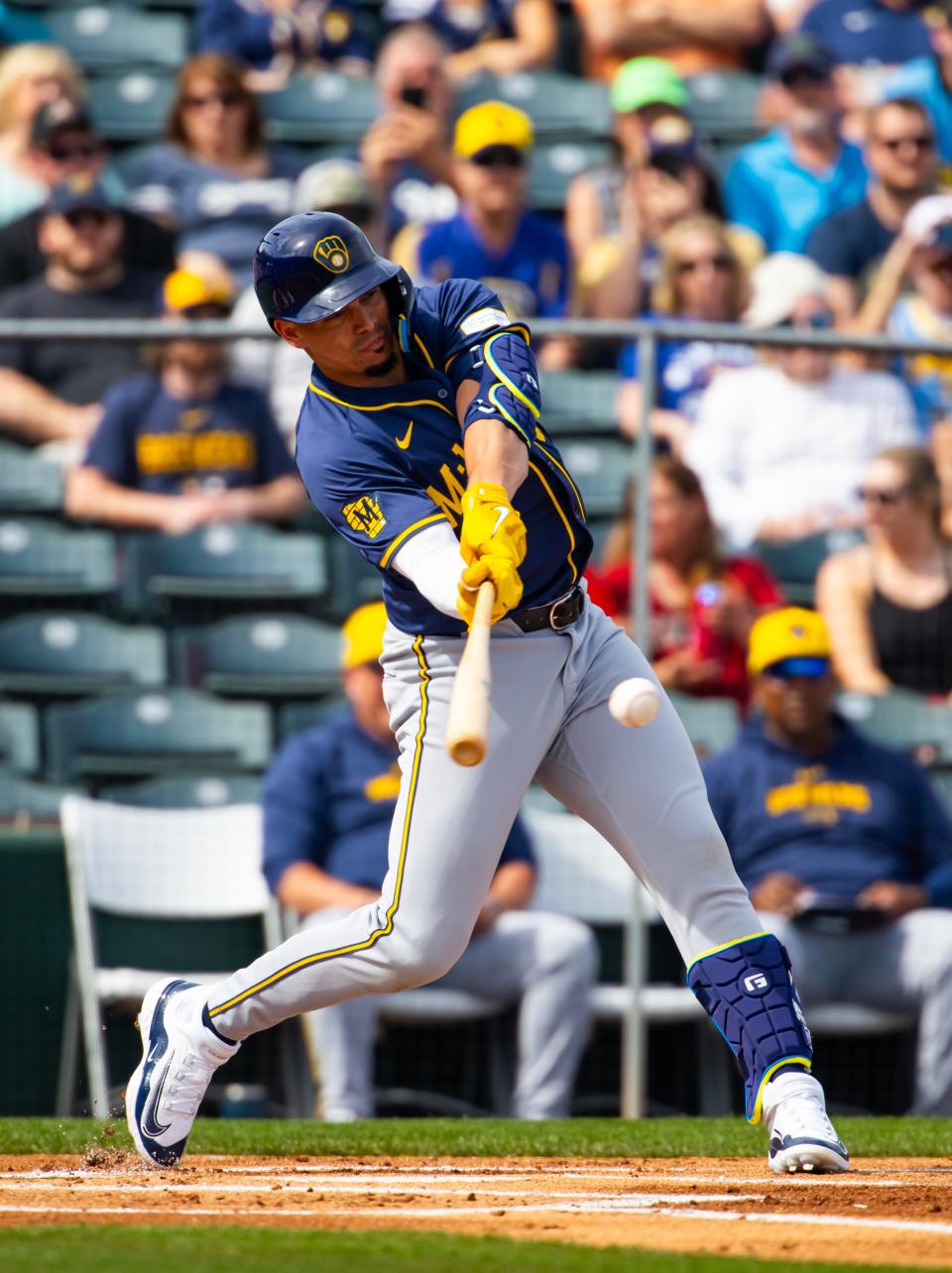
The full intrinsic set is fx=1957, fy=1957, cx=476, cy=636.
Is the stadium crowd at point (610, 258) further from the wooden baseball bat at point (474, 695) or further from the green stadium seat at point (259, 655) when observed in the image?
the wooden baseball bat at point (474, 695)

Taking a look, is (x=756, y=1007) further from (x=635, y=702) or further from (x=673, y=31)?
(x=673, y=31)

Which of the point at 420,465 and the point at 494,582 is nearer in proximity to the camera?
the point at 494,582

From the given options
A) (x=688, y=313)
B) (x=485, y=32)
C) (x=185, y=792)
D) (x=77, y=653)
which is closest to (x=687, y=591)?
(x=688, y=313)

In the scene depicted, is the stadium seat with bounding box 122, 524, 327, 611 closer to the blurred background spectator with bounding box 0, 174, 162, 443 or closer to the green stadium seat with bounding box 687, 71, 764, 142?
the blurred background spectator with bounding box 0, 174, 162, 443

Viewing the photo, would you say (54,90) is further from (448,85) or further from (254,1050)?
(254,1050)

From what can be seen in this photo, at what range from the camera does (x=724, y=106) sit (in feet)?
31.1

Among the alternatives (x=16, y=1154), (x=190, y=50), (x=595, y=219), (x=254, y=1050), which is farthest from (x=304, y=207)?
(x=16, y=1154)

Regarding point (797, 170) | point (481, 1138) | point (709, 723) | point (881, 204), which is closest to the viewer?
point (481, 1138)

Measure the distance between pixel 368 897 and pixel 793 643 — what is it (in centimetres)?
152

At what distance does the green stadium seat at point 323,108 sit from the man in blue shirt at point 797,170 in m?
1.75

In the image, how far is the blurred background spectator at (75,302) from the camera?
685cm

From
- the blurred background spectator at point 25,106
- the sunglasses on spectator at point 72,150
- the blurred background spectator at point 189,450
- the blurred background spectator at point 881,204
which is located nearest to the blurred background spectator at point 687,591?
the blurred background spectator at point 189,450

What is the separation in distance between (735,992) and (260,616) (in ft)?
10.6

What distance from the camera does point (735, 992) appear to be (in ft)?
11.9
